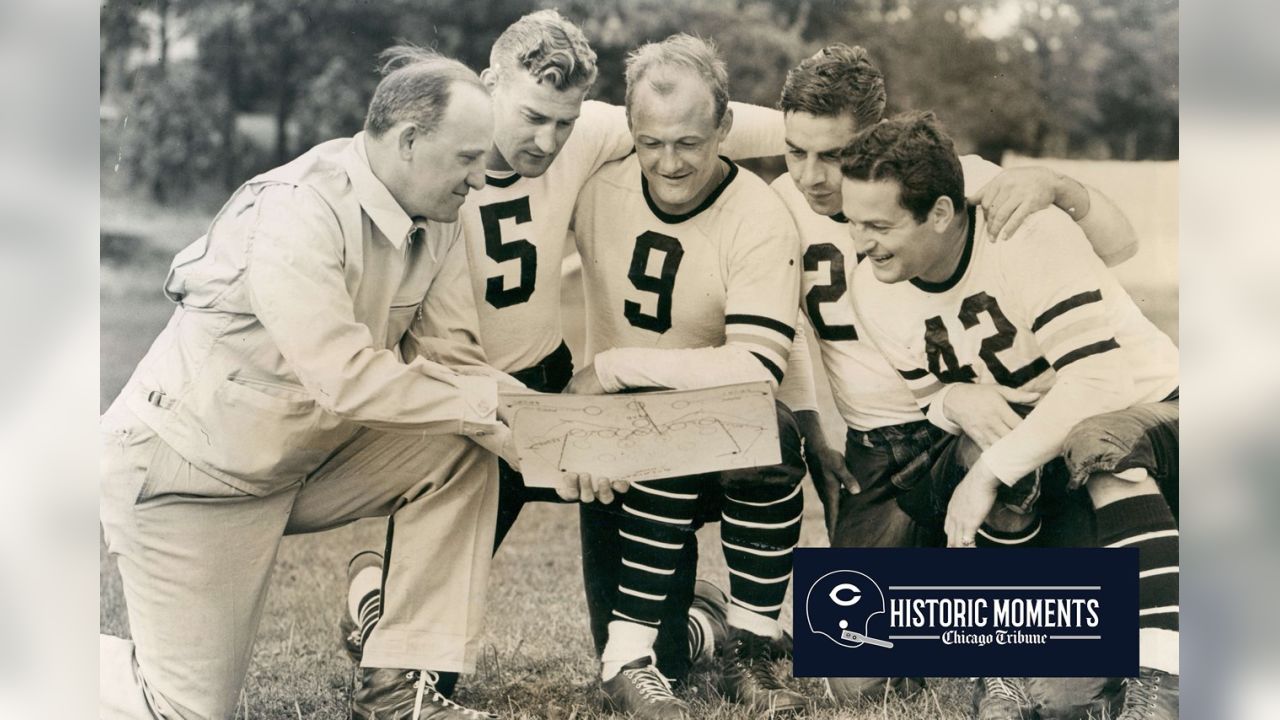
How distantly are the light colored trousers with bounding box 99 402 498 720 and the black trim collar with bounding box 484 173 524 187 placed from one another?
2.20 feet

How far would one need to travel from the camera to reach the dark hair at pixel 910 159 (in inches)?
113

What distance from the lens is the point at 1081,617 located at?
9.80ft

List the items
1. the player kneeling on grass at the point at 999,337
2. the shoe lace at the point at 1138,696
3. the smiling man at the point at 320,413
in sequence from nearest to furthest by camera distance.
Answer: the smiling man at the point at 320,413, the player kneeling on grass at the point at 999,337, the shoe lace at the point at 1138,696

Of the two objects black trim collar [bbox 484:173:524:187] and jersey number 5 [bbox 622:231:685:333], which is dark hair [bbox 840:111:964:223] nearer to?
jersey number 5 [bbox 622:231:685:333]

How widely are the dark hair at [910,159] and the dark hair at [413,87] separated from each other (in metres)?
0.99

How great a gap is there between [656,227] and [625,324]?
263 mm

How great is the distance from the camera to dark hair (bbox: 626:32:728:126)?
2.86 m

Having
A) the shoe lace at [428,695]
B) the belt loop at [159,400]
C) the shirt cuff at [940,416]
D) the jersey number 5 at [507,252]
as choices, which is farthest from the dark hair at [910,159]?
the belt loop at [159,400]

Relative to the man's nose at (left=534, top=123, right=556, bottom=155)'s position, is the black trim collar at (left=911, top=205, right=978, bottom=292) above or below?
below

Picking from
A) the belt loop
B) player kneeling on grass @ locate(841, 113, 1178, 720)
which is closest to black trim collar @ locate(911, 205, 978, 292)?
player kneeling on grass @ locate(841, 113, 1178, 720)

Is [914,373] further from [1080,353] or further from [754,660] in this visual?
[754,660]

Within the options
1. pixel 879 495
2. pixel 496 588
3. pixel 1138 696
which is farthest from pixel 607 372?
pixel 1138 696

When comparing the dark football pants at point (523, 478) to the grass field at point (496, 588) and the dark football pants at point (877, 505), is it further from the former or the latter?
the dark football pants at point (877, 505)

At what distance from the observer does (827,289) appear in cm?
292
